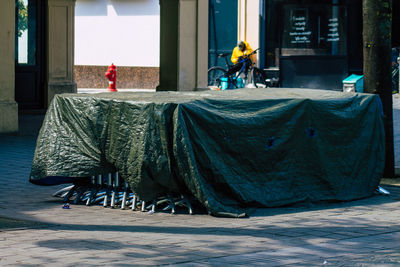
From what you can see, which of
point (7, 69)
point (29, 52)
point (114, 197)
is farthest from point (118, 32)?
point (114, 197)

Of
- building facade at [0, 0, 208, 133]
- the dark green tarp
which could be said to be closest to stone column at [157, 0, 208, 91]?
building facade at [0, 0, 208, 133]

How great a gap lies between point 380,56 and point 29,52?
37.3 feet

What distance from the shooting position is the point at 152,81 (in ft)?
107

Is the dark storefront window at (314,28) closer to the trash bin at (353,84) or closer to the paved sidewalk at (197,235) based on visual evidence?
the trash bin at (353,84)

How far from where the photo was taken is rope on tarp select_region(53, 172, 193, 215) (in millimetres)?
8117

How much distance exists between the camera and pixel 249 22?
27.2 m

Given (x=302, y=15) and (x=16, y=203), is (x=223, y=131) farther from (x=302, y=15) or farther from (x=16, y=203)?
(x=302, y=15)

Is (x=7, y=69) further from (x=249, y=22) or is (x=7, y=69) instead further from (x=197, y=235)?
(x=249, y=22)

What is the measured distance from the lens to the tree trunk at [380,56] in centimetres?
1023

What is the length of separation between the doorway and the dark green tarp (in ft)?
36.1

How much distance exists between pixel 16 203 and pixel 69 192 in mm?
576

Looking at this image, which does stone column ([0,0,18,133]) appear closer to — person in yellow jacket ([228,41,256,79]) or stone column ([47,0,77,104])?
stone column ([47,0,77,104])

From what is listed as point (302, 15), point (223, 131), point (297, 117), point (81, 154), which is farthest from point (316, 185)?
point (302, 15)

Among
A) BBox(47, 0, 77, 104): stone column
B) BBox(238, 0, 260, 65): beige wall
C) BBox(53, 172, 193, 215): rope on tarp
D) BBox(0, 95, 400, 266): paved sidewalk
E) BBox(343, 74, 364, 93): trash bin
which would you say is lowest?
BBox(0, 95, 400, 266): paved sidewalk
